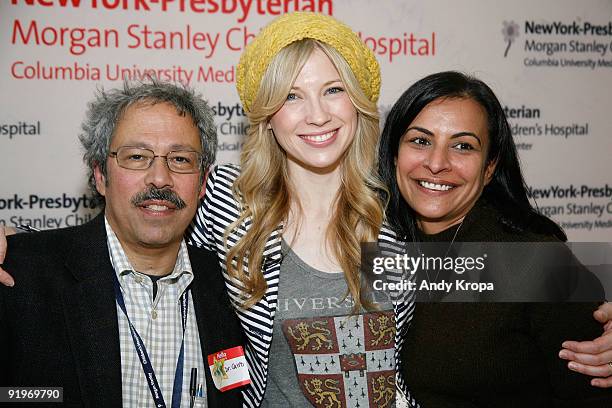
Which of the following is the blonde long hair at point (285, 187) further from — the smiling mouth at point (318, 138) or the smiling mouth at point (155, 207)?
the smiling mouth at point (155, 207)

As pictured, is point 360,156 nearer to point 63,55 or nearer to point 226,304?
point 226,304

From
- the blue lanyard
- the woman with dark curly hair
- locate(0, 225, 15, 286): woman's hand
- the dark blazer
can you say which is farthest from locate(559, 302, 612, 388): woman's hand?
locate(0, 225, 15, 286): woman's hand

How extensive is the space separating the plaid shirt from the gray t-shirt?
0.96ft

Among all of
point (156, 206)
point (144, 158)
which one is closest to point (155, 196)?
point (156, 206)

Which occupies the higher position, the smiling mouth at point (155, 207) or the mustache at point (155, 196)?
the mustache at point (155, 196)

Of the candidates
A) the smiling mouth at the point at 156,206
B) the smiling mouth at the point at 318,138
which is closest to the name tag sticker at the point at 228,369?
the smiling mouth at the point at 156,206

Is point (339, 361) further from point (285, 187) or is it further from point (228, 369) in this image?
point (285, 187)

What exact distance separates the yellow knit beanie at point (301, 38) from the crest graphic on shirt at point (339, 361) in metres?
1.00

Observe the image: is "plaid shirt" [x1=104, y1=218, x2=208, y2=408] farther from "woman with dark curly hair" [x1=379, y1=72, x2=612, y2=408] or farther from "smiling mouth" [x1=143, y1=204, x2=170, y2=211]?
"woman with dark curly hair" [x1=379, y1=72, x2=612, y2=408]

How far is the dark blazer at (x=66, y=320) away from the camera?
204 centimetres

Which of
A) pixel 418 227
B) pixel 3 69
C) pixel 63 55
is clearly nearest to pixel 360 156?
pixel 418 227

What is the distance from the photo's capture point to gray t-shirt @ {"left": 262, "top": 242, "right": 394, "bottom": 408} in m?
2.32

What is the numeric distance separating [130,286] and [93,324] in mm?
228

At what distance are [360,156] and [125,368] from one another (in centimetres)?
135
